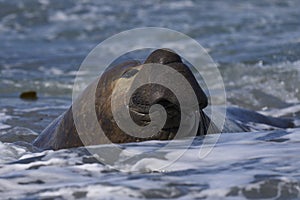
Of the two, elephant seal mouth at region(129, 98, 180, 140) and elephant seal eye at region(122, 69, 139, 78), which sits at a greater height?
elephant seal eye at region(122, 69, 139, 78)

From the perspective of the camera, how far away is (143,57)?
1001 cm

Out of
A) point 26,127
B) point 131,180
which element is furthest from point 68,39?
point 131,180

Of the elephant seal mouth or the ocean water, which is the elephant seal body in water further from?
the ocean water

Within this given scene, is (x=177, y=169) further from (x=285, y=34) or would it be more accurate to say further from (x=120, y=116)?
(x=285, y=34)

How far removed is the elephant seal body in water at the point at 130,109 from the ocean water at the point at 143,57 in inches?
5.1

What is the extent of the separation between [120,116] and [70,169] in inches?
27.8

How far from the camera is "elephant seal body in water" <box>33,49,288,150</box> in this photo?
415cm

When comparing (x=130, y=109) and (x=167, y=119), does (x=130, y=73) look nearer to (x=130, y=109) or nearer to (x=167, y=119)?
(x=130, y=109)

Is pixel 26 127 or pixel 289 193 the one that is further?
pixel 26 127

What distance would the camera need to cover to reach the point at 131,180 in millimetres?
3535

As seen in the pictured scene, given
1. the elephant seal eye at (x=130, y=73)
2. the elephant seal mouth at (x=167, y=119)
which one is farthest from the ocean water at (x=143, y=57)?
the elephant seal eye at (x=130, y=73)

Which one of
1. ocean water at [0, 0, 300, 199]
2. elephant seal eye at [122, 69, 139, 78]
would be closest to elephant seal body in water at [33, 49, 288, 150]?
elephant seal eye at [122, 69, 139, 78]

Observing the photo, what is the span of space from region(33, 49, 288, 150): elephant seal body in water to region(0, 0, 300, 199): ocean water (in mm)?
129

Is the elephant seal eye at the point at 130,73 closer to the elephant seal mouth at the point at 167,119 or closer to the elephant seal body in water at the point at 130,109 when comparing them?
the elephant seal body in water at the point at 130,109
